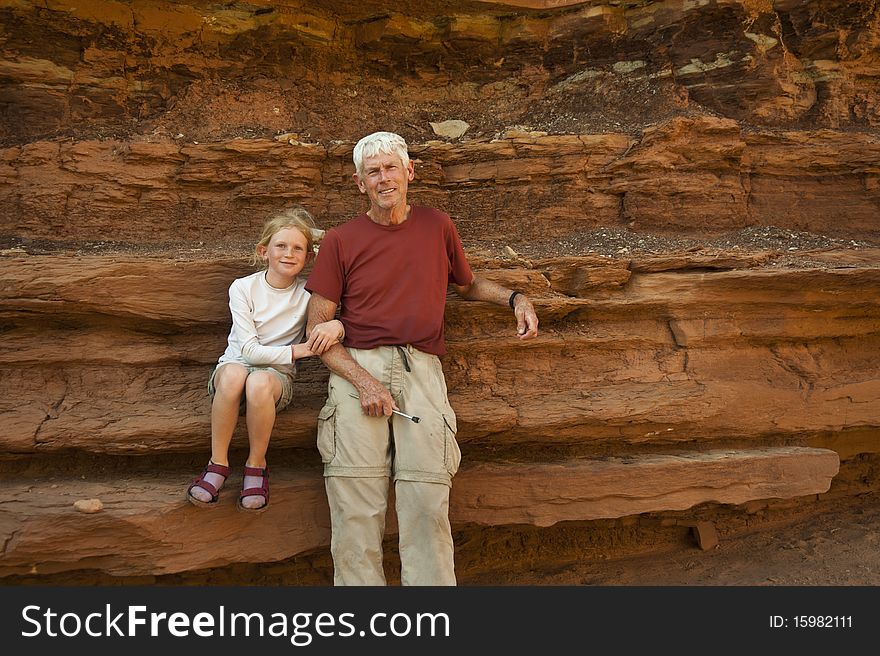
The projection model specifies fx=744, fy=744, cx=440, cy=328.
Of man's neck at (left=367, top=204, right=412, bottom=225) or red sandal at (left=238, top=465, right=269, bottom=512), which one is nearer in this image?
red sandal at (left=238, top=465, right=269, bottom=512)

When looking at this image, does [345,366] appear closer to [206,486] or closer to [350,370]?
[350,370]

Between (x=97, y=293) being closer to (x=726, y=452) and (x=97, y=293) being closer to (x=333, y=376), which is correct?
(x=333, y=376)

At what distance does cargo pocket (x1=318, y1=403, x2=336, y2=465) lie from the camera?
150 inches

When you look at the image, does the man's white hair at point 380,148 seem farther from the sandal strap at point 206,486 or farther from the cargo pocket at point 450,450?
the sandal strap at point 206,486

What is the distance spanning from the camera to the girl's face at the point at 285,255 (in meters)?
4.03

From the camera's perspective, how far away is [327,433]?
3.84 meters

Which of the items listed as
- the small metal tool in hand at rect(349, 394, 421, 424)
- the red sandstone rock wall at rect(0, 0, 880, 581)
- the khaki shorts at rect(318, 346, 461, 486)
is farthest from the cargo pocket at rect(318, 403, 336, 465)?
the red sandstone rock wall at rect(0, 0, 880, 581)

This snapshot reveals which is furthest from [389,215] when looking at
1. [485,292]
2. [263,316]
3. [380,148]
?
[263,316]

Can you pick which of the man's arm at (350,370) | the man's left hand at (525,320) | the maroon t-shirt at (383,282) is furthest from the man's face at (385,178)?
the man's left hand at (525,320)

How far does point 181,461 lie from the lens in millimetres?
4469

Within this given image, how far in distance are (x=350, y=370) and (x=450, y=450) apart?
67cm

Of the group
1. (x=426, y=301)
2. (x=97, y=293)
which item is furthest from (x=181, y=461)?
(x=426, y=301)

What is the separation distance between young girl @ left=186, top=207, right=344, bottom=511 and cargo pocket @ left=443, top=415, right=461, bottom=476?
2.38 ft

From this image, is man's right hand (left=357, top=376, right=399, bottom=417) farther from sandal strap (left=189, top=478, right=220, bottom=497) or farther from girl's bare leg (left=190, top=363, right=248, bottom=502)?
sandal strap (left=189, top=478, right=220, bottom=497)
